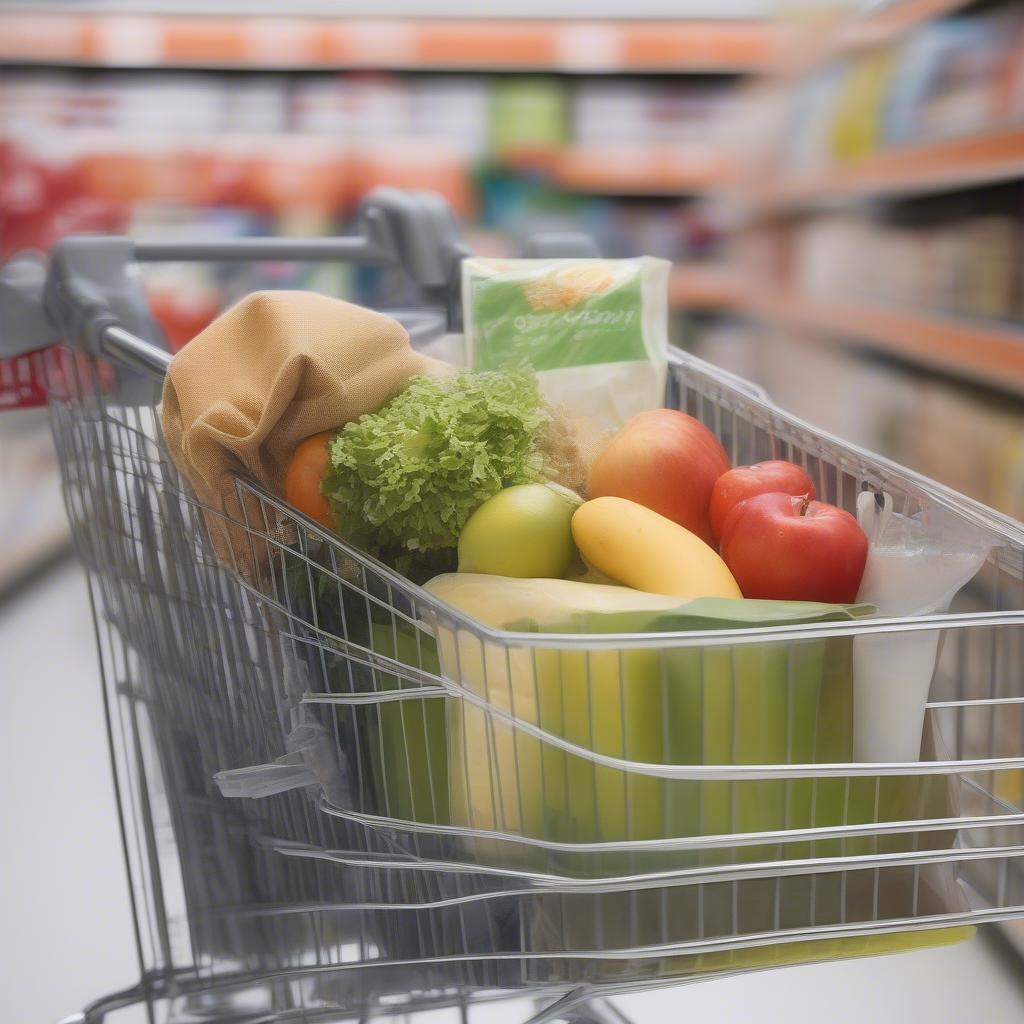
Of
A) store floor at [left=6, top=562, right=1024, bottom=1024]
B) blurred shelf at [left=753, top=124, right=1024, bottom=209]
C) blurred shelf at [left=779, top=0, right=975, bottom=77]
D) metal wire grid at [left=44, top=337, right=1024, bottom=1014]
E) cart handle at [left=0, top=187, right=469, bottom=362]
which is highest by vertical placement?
blurred shelf at [left=779, top=0, right=975, bottom=77]

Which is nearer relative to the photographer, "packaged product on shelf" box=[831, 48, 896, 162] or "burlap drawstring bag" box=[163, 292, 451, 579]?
"burlap drawstring bag" box=[163, 292, 451, 579]

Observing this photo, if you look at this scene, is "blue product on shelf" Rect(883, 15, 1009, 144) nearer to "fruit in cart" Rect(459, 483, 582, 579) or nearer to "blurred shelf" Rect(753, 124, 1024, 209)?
"blurred shelf" Rect(753, 124, 1024, 209)

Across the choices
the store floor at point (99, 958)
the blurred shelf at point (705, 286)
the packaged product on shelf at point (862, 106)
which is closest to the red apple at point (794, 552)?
the store floor at point (99, 958)

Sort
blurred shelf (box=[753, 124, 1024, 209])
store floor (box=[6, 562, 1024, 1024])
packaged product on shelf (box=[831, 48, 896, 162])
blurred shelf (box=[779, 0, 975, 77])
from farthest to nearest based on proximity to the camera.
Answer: packaged product on shelf (box=[831, 48, 896, 162]), blurred shelf (box=[779, 0, 975, 77]), blurred shelf (box=[753, 124, 1024, 209]), store floor (box=[6, 562, 1024, 1024])

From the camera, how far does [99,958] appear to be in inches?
62.8

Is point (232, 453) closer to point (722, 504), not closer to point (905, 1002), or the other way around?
point (722, 504)

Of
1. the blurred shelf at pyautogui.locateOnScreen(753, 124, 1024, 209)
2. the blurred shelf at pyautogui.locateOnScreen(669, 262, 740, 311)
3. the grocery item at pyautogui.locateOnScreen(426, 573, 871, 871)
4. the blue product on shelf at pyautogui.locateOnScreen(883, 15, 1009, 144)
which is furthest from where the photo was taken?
the blurred shelf at pyautogui.locateOnScreen(669, 262, 740, 311)

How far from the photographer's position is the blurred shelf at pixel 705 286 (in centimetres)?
415

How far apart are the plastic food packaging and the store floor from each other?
84cm

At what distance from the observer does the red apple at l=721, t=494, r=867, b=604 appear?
74cm

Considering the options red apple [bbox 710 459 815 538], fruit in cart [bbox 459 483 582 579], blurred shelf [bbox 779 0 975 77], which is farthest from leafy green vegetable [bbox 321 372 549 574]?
blurred shelf [bbox 779 0 975 77]

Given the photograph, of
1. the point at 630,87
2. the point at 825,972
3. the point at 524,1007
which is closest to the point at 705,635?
the point at 524,1007

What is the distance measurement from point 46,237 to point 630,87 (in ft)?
6.36

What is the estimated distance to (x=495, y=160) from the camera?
3816 mm
